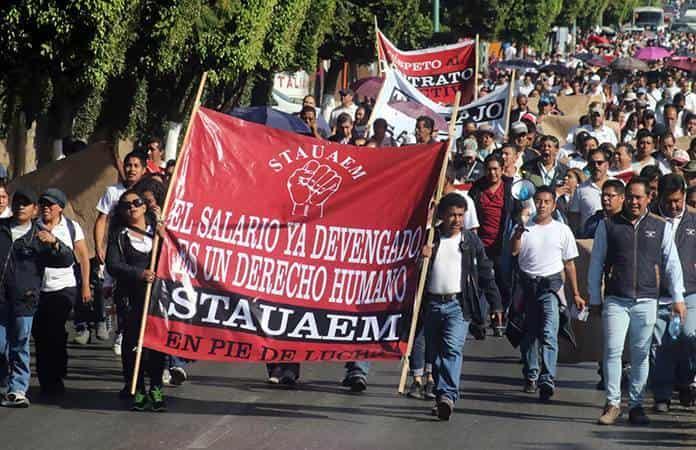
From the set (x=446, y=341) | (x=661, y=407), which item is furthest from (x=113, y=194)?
(x=661, y=407)

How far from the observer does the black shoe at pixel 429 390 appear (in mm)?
11652

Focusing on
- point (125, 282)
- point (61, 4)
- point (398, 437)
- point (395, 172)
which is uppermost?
point (61, 4)

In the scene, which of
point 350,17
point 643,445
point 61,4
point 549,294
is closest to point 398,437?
point 643,445

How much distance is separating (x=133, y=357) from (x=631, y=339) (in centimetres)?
327

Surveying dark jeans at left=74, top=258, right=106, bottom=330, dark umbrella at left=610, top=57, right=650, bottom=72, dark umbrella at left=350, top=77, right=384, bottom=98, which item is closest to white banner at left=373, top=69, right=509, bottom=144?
dark jeans at left=74, top=258, right=106, bottom=330

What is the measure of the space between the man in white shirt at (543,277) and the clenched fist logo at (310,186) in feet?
5.91

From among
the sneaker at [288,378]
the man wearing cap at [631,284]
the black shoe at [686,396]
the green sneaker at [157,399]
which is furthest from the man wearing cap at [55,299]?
the black shoe at [686,396]

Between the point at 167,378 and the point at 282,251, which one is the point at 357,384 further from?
the point at 282,251

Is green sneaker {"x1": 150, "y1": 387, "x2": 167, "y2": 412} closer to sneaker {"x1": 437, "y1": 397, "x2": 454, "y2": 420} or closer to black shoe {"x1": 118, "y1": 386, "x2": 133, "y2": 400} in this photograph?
black shoe {"x1": 118, "y1": 386, "x2": 133, "y2": 400}

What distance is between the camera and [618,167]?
1623 centimetres

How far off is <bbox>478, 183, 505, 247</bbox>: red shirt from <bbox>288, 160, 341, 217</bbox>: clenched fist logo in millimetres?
4163

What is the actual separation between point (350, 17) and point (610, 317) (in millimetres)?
21861

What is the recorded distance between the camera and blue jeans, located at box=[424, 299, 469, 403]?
1083 centimetres

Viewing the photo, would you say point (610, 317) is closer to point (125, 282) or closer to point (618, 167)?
point (125, 282)
